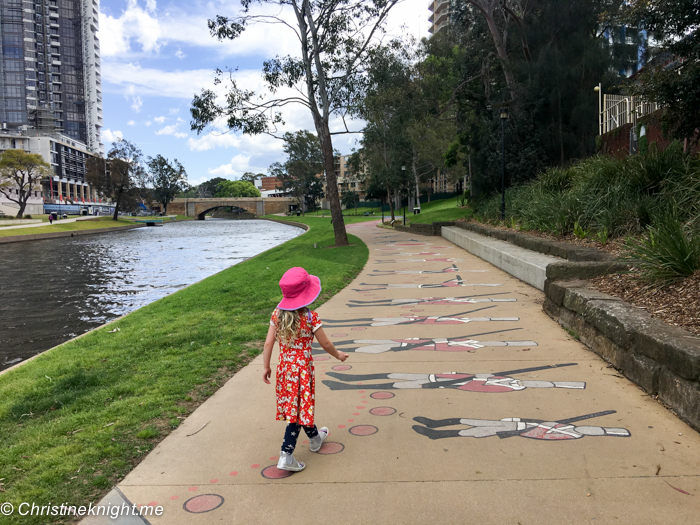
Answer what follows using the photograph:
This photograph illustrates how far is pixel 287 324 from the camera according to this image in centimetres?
333

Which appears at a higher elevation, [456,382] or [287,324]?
[287,324]

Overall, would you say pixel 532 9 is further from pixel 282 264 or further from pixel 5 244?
pixel 5 244

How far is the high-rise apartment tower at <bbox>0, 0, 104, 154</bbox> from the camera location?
370ft

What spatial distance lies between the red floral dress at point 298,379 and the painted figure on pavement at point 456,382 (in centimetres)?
145

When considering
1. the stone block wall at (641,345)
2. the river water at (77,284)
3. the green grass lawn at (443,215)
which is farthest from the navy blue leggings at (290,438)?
the green grass lawn at (443,215)

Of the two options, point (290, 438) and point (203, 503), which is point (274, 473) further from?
point (203, 503)

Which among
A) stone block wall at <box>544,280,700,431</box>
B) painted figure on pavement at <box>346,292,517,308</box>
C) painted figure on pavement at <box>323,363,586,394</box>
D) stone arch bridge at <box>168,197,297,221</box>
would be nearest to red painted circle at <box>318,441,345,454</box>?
painted figure on pavement at <box>323,363,586,394</box>

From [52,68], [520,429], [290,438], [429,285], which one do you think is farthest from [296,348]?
[52,68]

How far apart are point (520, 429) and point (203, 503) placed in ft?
7.30

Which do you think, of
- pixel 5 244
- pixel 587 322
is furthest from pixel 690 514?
pixel 5 244

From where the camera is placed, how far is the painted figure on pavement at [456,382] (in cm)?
457

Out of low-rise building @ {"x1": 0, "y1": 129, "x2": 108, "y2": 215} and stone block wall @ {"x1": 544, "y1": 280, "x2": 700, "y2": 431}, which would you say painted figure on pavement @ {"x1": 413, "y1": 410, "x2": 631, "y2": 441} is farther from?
low-rise building @ {"x1": 0, "y1": 129, "x2": 108, "y2": 215}

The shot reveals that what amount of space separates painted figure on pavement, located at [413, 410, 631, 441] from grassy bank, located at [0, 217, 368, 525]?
2.07 metres

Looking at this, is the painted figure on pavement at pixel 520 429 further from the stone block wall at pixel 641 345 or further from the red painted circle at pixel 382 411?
the stone block wall at pixel 641 345
